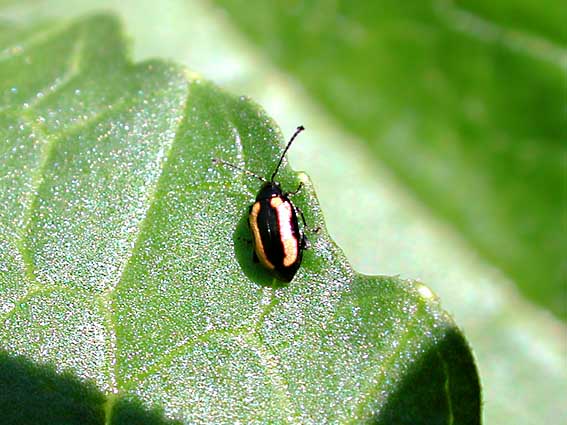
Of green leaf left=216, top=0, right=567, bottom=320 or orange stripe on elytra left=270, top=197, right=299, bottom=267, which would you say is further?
green leaf left=216, top=0, right=567, bottom=320

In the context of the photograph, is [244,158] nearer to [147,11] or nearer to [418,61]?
[418,61]

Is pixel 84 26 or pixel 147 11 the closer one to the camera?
pixel 84 26

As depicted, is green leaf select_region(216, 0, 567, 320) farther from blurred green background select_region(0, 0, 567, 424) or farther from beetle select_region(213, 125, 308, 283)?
beetle select_region(213, 125, 308, 283)

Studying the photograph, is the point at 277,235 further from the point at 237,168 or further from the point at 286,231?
the point at 237,168

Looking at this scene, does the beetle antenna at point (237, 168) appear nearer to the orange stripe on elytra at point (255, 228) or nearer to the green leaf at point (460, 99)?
the orange stripe on elytra at point (255, 228)

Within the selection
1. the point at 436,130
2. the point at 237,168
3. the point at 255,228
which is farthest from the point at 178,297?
the point at 436,130

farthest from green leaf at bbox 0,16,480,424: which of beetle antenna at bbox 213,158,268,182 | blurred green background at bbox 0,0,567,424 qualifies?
blurred green background at bbox 0,0,567,424

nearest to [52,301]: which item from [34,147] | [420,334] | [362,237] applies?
[34,147]
